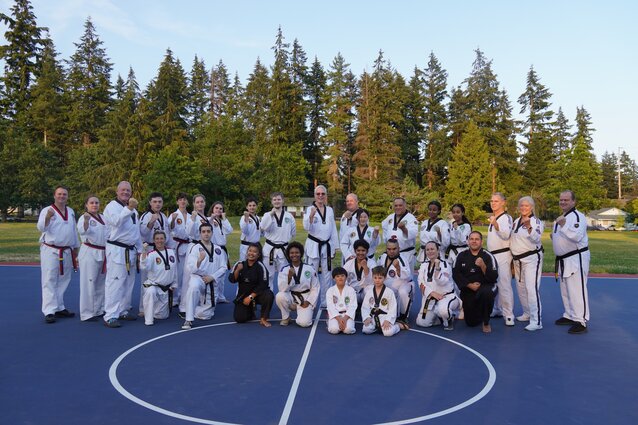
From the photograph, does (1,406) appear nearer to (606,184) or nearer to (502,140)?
(502,140)

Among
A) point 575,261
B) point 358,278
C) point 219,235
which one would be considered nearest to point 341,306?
point 358,278

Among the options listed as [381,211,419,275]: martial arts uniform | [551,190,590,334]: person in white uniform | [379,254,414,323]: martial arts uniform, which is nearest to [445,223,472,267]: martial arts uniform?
[381,211,419,275]: martial arts uniform

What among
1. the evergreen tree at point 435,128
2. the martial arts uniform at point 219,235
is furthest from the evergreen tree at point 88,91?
the martial arts uniform at point 219,235

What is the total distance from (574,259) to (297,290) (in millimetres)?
Answer: 4013

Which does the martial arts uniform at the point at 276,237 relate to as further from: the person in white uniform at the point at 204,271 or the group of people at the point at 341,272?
the person in white uniform at the point at 204,271

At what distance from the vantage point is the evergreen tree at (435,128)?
5241cm

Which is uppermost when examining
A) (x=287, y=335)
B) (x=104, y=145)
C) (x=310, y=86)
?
(x=310, y=86)

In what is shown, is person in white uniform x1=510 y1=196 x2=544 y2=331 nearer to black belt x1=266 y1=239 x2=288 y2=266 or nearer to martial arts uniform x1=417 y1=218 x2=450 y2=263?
martial arts uniform x1=417 y1=218 x2=450 y2=263

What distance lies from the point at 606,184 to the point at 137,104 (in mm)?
80520

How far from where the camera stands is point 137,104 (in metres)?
45.5

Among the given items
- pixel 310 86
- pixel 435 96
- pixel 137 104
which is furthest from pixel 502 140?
pixel 137 104

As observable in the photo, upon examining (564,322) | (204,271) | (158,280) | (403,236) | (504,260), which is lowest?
(564,322)

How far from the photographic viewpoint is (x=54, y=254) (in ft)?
23.6

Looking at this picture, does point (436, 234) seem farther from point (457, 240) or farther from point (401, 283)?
point (401, 283)
